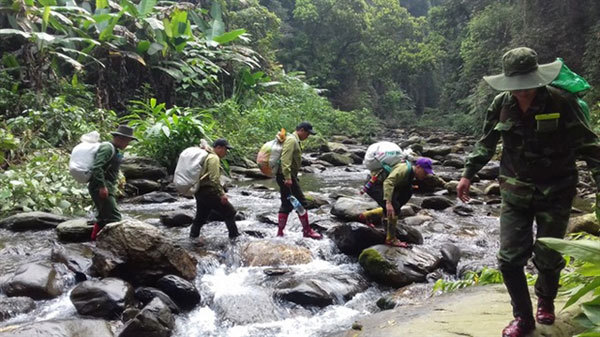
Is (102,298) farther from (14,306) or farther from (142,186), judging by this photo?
(142,186)

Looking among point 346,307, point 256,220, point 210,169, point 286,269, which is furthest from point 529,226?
point 256,220

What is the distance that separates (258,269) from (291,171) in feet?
4.98

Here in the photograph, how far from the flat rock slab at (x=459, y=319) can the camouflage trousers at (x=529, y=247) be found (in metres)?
0.26

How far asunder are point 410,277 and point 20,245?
5.31 m

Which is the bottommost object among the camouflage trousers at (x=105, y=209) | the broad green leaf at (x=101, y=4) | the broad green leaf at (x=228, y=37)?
the camouflage trousers at (x=105, y=209)

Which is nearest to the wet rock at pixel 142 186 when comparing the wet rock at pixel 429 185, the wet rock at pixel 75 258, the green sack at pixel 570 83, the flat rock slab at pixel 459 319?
the wet rock at pixel 75 258

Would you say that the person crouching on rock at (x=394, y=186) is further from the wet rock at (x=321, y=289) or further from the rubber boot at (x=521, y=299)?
the rubber boot at (x=521, y=299)

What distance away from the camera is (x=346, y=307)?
5.29 metres

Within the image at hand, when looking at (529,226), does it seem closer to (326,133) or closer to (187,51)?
(187,51)

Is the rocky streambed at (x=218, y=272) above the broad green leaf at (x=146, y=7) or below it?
below

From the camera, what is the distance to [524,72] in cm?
288

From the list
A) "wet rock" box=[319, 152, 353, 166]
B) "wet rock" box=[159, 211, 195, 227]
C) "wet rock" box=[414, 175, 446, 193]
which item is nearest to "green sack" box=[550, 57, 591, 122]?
"wet rock" box=[159, 211, 195, 227]

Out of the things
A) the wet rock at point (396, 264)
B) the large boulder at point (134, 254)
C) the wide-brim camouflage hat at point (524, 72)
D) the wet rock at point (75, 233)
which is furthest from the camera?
the wet rock at point (75, 233)

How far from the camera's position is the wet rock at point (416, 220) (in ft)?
27.8
